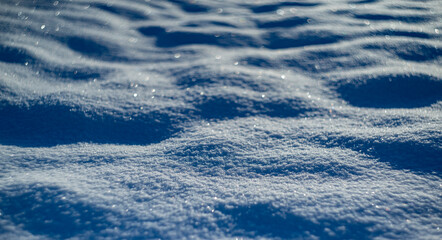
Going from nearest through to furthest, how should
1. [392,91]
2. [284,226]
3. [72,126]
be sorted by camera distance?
[284,226]
[72,126]
[392,91]

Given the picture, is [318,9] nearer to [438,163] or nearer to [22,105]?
[438,163]

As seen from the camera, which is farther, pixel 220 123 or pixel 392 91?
pixel 392 91

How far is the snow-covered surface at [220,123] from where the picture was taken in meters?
0.59

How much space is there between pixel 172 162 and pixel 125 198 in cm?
15

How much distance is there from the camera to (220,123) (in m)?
0.88

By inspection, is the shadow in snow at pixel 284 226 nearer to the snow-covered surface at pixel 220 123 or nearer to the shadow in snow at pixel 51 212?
the snow-covered surface at pixel 220 123

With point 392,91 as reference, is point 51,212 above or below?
below

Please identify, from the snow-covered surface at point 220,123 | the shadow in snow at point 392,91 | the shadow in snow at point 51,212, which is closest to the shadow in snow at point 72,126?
the snow-covered surface at point 220,123

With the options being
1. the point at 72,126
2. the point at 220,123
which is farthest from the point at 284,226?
the point at 72,126

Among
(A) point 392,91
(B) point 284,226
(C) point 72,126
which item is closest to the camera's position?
(B) point 284,226

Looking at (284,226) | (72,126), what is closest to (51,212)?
(72,126)

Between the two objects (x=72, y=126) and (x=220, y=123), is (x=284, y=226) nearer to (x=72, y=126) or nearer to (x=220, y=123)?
(x=220, y=123)

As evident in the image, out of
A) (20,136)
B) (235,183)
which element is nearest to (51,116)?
(20,136)

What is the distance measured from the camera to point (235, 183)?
68cm
